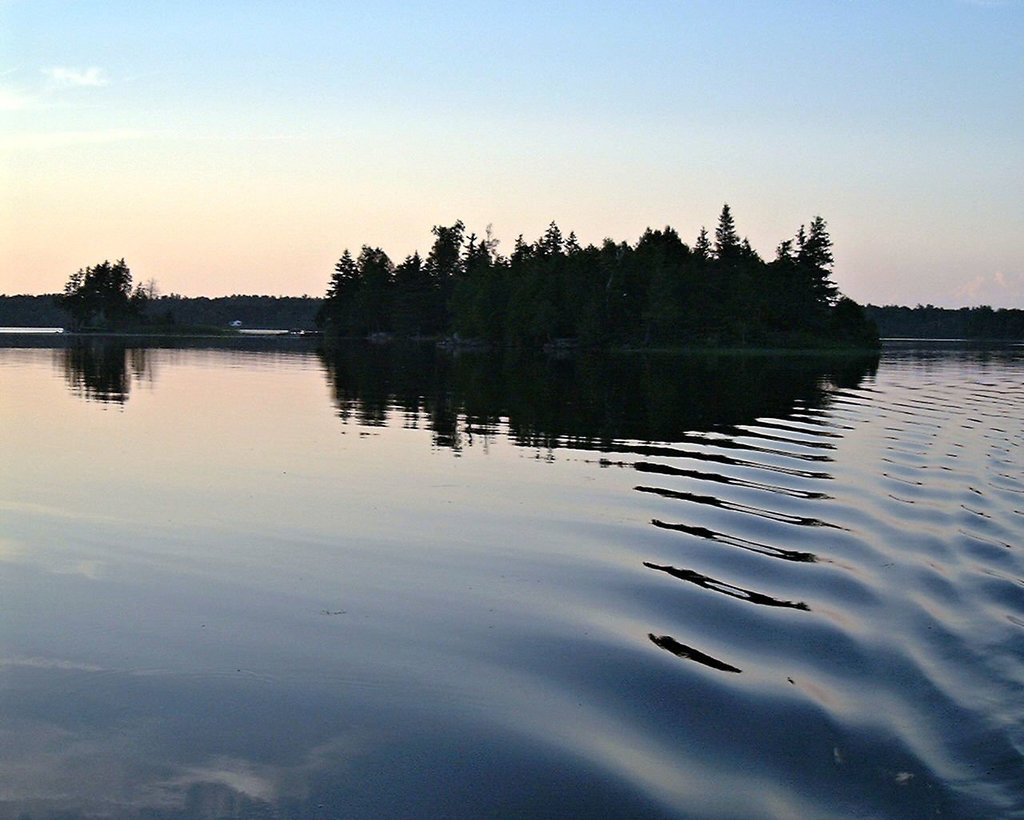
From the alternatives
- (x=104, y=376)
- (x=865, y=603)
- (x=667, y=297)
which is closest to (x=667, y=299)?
(x=667, y=297)

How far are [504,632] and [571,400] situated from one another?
3065cm

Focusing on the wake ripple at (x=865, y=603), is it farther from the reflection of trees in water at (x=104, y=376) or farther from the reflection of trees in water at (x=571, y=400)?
the reflection of trees in water at (x=104, y=376)

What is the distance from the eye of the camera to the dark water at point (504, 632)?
7254mm

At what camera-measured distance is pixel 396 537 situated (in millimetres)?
14977

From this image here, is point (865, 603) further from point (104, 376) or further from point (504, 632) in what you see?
point (104, 376)

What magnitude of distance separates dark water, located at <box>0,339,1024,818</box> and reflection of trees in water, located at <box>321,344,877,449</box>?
512 centimetres

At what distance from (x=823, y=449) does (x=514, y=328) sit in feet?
360

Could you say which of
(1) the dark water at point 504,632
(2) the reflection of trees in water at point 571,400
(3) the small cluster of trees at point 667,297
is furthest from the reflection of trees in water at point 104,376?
(3) the small cluster of trees at point 667,297

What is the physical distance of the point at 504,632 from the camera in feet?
35.1

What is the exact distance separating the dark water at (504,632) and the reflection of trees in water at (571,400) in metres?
5.12

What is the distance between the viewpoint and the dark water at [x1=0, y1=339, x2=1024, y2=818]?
725cm

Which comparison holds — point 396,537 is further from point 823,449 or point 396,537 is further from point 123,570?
point 823,449

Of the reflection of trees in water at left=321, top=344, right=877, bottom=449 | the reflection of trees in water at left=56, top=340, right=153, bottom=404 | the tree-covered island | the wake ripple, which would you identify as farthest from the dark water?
the tree-covered island

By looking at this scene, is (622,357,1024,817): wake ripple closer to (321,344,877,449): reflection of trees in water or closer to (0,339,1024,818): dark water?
(0,339,1024,818): dark water
